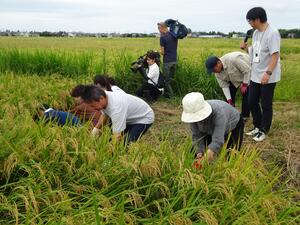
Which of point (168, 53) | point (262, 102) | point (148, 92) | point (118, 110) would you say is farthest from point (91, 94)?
point (168, 53)

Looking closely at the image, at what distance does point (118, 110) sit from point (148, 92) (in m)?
4.31

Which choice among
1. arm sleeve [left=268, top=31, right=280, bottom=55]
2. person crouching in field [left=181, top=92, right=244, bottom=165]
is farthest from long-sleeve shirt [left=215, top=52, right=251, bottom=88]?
person crouching in field [left=181, top=92, right=244, bottom=165]

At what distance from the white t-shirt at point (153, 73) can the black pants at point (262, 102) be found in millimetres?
2790

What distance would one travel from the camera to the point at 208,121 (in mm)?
3695

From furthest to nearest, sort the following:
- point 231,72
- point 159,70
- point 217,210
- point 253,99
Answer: point 159,70 < point 231,72 < point 253,99 < point 217,210

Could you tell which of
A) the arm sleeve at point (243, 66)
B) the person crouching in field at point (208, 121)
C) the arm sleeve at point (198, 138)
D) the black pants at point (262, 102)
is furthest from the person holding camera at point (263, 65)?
the arm sleeve at point (198, 138)

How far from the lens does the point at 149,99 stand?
8.49 m

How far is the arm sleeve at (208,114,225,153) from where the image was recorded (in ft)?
11.5

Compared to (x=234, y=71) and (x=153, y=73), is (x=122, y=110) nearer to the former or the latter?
(x=234, y=71)

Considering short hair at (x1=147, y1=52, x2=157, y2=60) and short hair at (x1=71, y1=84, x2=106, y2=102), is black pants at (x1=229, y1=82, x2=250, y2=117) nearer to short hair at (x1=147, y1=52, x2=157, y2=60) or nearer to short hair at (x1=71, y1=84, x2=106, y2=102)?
short hair at (x1=147, y1=52, x2=157, y2=60)

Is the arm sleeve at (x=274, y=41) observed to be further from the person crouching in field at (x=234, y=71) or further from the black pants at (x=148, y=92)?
the black pants at (x=148, y=92)

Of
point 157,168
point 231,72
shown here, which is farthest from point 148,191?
point 231,72

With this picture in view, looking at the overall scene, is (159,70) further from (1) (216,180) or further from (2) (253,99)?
(1) (216,180)

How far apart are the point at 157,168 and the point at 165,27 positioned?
570 cm
